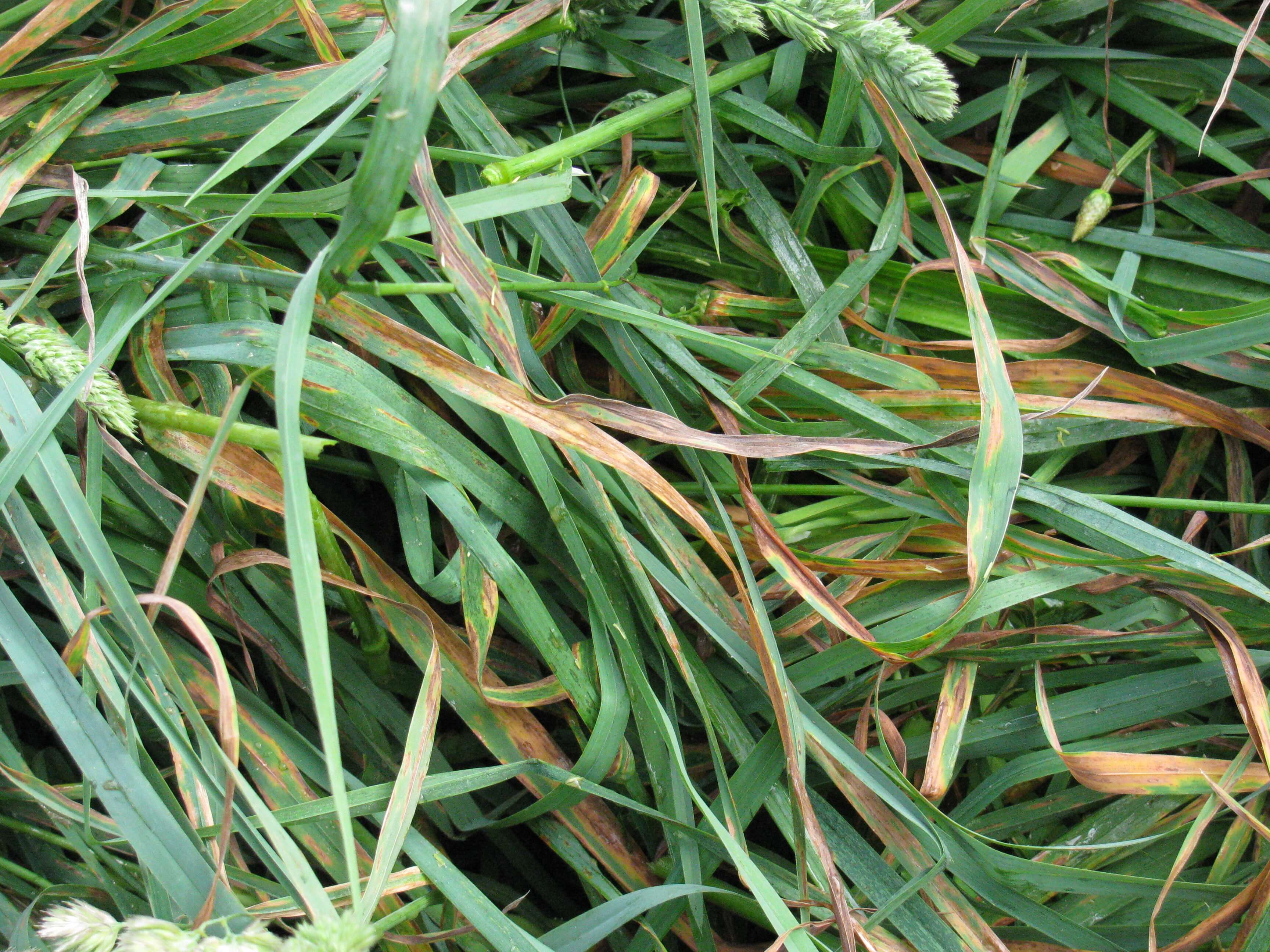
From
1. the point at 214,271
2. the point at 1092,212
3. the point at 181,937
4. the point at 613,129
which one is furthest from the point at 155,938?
the point at 1092,212

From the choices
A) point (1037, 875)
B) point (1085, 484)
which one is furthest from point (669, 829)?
point (1085, 484)

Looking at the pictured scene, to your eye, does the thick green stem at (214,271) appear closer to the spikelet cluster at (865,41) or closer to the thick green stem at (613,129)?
the thick green stem at (613,129)

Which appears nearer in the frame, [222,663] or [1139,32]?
[222,663]

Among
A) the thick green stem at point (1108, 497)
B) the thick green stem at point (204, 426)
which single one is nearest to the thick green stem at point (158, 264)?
the thick green stem at point (204, 426)

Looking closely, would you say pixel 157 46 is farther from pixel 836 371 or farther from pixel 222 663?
pixel 836 371

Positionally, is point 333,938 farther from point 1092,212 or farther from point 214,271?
point 1092,212

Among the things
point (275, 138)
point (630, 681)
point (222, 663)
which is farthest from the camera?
point (630, 681)
